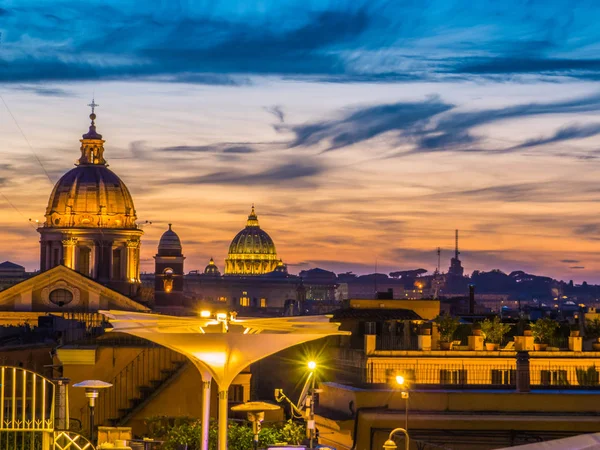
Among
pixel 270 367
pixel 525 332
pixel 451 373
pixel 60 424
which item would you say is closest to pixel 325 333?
pixel 60 424

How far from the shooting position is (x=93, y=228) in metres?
126

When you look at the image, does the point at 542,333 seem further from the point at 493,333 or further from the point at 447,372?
the point at 447,372

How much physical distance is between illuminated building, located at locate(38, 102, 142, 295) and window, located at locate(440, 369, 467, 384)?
8501 cm

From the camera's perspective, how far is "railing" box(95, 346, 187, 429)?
3578 cm

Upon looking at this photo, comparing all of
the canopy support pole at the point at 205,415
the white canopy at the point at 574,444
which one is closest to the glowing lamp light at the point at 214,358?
the canopy support pole at the point at 205,415

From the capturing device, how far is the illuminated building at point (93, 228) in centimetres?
12562

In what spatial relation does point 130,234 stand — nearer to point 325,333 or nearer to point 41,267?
point 41,267

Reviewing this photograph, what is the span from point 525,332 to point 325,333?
23305mm

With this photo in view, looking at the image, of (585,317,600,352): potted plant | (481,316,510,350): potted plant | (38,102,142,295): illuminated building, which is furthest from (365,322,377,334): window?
(38,102,142,295): illuminated building

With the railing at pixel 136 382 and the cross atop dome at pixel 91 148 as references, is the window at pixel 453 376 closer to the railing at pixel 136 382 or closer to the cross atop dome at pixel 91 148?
the railing at pixel 136 382

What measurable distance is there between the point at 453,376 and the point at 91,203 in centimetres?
8918

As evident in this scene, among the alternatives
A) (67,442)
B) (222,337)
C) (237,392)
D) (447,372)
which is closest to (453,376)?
(447,372)

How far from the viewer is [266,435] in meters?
25.5

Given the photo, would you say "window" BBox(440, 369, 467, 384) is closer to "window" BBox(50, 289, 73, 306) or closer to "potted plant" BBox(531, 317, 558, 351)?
"potted plant" BBox(531, 317, 558, 351)
